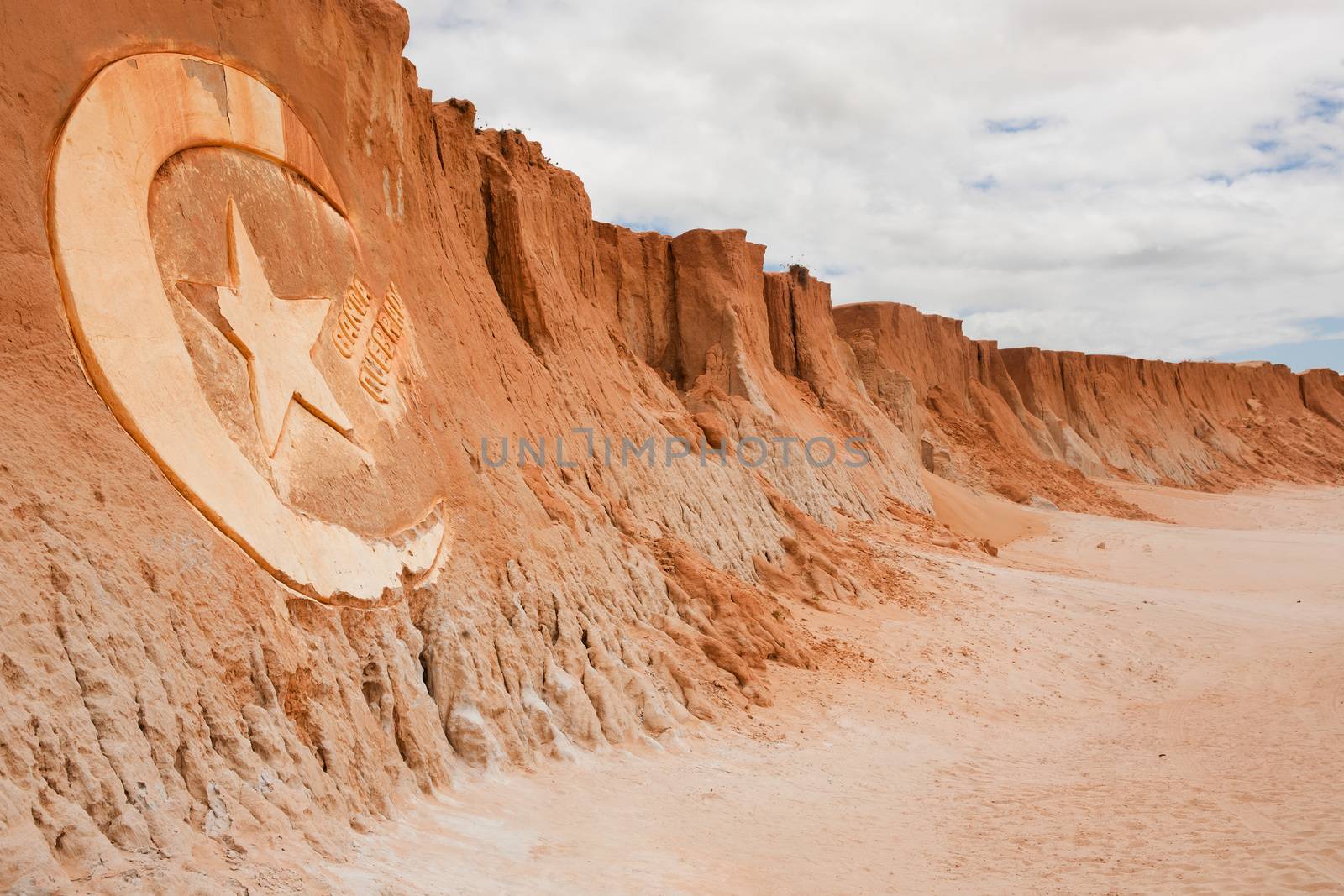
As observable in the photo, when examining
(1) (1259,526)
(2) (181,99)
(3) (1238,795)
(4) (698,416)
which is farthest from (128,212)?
(1) (1259,526)

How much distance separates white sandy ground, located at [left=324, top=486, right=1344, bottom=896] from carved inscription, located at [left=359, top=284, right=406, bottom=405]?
3.07 meters

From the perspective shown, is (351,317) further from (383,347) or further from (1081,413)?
(1081,413)

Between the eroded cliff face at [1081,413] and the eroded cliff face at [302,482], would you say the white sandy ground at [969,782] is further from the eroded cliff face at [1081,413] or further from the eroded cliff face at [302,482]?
the eroded cliff face at [1081,413]

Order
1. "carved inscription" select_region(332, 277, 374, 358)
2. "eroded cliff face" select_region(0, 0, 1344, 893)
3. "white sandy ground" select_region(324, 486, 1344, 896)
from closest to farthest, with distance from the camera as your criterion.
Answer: "eroded cliff face" select_region(0, 0, 1344, 893) → "white sandy ground" select_region(324, 486, 1344, 896) → "carved inscription" select_region(332, 277, 374, 358)

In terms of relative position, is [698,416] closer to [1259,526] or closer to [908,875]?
[908,875]

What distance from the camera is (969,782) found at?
7629 millimetres

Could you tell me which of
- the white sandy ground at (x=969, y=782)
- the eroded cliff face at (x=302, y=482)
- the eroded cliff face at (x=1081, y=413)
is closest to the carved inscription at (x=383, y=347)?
the eroded cliff face at (x=302, y=482)

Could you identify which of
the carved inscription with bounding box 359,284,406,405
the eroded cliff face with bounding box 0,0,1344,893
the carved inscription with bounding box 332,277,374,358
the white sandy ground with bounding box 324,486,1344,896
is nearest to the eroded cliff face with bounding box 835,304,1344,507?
the white sandy ground with bounding box 324,486,1344,896

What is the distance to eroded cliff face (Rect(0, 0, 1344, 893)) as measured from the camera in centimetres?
423

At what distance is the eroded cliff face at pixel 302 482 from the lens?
4234mm

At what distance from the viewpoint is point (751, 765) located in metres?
7.51

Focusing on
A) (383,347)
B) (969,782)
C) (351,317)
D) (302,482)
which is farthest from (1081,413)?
(302,482)

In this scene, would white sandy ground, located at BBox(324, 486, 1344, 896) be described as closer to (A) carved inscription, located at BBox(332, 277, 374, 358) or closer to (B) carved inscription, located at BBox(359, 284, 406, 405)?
(B) carved inscription, located at BBox(359, 284, 406, 405)

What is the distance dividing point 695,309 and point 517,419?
1004 centimetres
